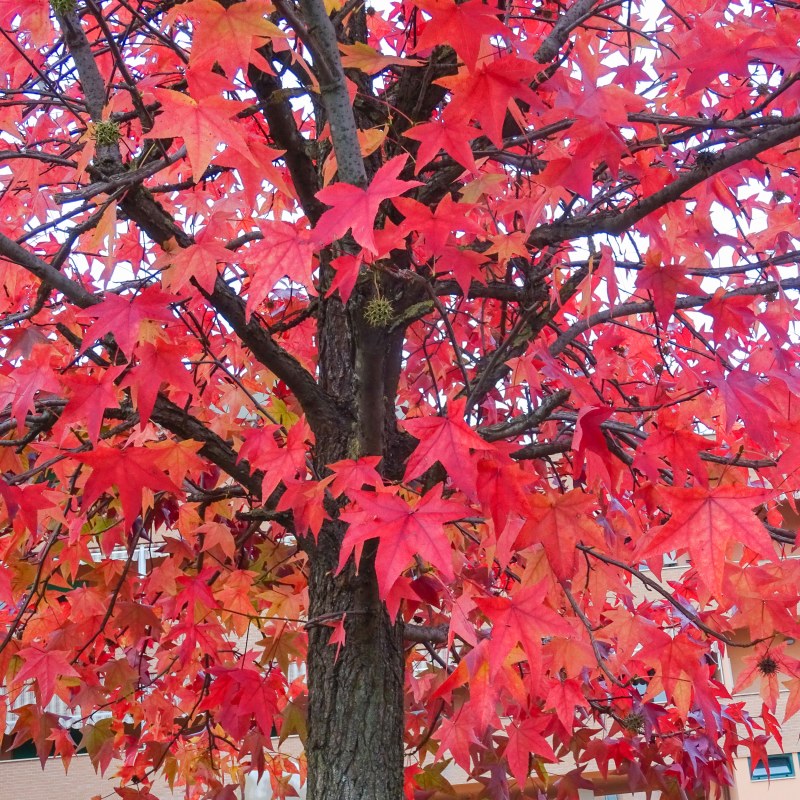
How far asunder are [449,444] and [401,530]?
0.63 feet

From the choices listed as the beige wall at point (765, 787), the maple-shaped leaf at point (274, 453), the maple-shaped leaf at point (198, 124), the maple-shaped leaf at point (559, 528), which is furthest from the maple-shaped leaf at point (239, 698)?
the beige wall at point (765, 787)

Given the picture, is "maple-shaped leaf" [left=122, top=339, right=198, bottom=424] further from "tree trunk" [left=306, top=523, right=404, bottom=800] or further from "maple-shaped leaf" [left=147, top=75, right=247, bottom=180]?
"tree trunk" [left=306, top=523, right=404, bottom=800]

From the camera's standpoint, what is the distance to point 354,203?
155cm

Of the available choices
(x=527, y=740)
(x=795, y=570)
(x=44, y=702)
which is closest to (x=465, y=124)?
(x=795, y=570)

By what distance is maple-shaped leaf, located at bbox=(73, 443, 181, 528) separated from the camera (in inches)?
68.6

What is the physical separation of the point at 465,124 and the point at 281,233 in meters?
0.46

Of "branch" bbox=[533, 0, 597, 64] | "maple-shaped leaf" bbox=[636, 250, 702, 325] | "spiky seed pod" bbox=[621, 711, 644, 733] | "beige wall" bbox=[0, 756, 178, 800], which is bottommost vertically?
"beige wall" bbox=[0, 756, 178, 800]

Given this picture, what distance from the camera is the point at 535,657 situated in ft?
5.27

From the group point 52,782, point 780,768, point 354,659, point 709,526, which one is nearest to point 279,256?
point 709,526

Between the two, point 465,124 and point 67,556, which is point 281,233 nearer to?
point 465,124

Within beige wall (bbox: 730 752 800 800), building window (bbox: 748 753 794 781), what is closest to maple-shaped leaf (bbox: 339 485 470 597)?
beige wall (bbox: 730 752 800 800)

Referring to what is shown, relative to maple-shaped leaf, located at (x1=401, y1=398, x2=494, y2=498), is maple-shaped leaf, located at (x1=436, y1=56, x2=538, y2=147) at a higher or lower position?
higher

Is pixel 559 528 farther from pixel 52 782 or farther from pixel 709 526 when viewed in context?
pixel 52 782

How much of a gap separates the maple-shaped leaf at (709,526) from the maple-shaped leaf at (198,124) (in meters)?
1.04
